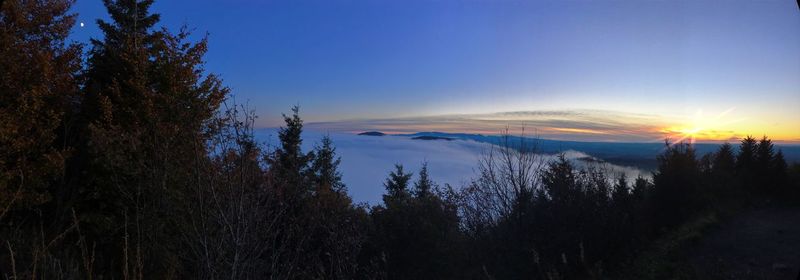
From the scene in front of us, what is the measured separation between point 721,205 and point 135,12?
23.6m

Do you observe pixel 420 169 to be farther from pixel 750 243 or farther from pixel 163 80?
pixel 750 243

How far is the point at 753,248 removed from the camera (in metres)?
8.50

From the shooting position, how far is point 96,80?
15.2 m

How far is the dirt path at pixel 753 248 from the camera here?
20.8 ft

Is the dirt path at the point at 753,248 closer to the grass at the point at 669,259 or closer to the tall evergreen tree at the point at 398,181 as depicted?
the grass at the point at 669,259

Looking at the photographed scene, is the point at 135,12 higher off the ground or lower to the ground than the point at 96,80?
higher

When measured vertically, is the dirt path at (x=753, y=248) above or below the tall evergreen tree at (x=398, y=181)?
above

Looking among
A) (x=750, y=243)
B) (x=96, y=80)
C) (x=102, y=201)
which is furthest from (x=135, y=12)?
(x=750, y=243)

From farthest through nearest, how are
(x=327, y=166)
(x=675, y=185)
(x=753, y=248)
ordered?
(x=327, y=166) < (x=675, y=185) < (x=753, y=248)

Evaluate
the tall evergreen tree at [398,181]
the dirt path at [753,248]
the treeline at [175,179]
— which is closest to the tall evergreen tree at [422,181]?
the tall evergreen tree at [398,181]

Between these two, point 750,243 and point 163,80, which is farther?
point 163,80

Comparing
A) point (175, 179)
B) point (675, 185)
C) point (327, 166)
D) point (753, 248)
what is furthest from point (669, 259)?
point (327, 166)

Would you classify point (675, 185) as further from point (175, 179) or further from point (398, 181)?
point (398, 181)

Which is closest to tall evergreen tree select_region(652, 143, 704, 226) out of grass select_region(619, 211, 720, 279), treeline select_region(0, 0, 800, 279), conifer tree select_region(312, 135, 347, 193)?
treeline select_region(0, 0, 800, 279)
